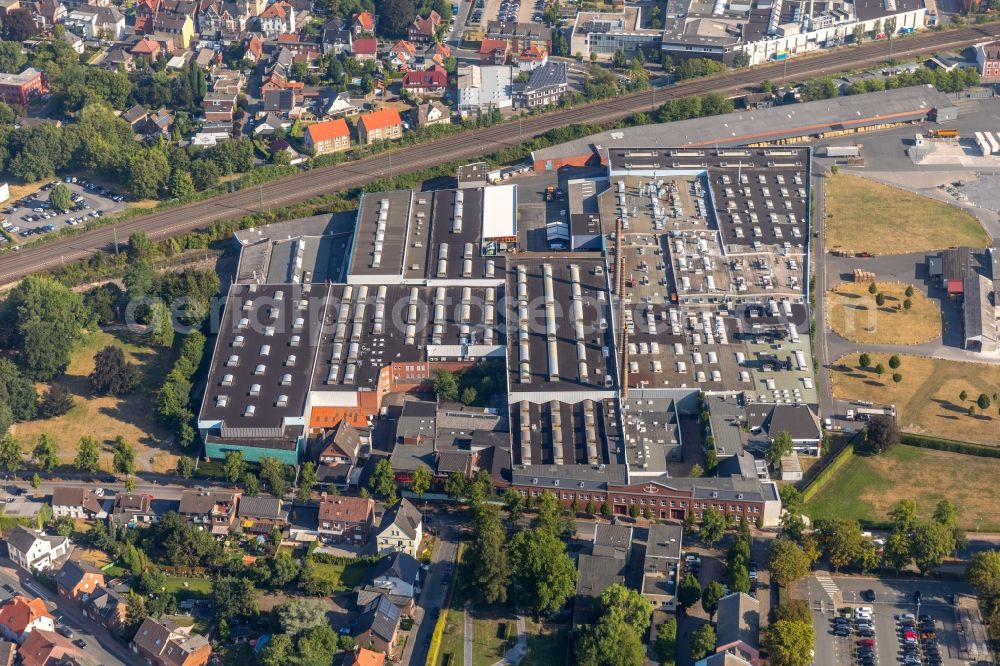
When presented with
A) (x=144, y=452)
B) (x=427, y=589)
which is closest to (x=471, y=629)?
(x=427, y=589)

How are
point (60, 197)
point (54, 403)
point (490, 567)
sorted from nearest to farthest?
point (490, 567)
point (54, 403)
point (60, 197)

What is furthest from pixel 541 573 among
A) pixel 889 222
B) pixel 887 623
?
pixel 889 222

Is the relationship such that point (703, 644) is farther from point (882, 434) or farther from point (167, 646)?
point (167, 646)

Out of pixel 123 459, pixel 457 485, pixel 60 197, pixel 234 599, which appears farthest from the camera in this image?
pixel 60 197

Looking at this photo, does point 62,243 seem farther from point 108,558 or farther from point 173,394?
point 108,558

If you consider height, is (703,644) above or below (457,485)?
above

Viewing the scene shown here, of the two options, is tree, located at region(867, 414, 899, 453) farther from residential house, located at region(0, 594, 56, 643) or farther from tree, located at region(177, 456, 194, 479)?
residential house, located at region(0, 594, 56, 643)
